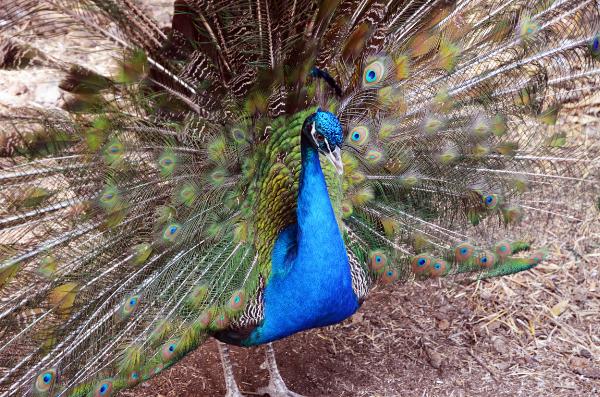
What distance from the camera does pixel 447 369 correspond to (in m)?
3.36

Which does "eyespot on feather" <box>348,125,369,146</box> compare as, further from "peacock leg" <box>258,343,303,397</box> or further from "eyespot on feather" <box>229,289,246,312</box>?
"peacock leg" <box>258,343,303,397</box>

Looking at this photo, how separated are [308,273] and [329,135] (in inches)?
24.2

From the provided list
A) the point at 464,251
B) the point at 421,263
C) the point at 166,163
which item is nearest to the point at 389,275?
the point at 421,263

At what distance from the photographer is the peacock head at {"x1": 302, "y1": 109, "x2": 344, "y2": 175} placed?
2.13 metres

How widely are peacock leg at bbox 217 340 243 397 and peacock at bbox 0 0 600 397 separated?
0.4 inches

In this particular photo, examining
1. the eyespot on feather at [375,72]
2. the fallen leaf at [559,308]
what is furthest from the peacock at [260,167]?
the fallen leaf at [559,308]

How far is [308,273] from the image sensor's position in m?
2.51

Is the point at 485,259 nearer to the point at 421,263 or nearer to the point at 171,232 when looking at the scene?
the point at 421,263

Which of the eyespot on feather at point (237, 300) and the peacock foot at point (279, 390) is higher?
the eyespot on feather at point (237, 300)

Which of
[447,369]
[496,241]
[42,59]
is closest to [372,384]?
[447,369]

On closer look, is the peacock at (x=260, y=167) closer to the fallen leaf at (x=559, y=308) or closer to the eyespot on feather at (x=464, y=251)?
the eyespot on feather at (x=464, y=251)

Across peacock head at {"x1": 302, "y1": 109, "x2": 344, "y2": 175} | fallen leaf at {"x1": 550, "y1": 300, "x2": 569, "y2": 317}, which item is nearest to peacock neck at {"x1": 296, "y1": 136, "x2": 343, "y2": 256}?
peacock head at {"x1": 302, "y1": 109, "x2": 344, "y2": 175}

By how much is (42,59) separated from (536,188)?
220cm

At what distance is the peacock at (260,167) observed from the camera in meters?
2.25
